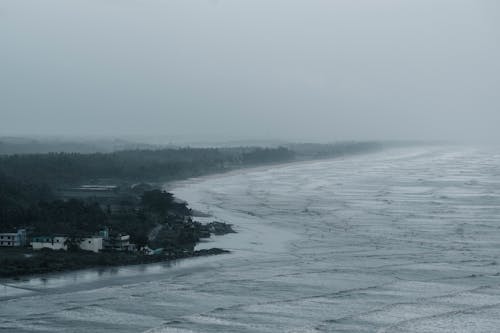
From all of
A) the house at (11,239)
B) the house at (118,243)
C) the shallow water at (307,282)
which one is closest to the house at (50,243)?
the house at (11,239)

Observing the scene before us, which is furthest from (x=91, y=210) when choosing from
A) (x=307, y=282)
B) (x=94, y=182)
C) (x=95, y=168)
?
(x=95, y=168)

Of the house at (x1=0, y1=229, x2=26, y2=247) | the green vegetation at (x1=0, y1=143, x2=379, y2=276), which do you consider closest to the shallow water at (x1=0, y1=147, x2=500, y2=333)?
the green vegetation at (x1=0, y1=143, x2=379, y2=276)

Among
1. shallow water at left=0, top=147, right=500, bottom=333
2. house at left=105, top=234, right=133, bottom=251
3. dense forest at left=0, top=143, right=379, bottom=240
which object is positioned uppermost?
dense forest at left=0, top=143, right=379, bottom=240

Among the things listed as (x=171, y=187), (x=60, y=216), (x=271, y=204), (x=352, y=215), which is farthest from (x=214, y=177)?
(x=60, y=216)

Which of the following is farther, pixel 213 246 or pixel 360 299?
pixel 213 246

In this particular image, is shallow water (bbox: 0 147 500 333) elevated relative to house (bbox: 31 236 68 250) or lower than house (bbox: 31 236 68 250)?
lower

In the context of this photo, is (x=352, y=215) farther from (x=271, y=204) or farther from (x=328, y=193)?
(x=328, y=193)

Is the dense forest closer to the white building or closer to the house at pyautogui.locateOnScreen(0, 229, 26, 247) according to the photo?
the white building
